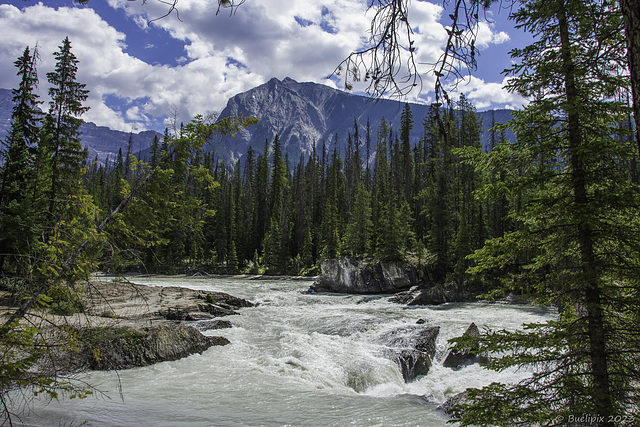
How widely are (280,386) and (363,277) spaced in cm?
2210

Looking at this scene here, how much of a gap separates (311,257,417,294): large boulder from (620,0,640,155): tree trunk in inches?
1078

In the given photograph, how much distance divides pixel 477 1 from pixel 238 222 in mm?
54517

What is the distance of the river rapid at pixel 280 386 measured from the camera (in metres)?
6.46

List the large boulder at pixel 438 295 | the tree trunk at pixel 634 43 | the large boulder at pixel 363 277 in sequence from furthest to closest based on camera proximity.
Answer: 1. the large boulder at pixel 363 277
2. the large boulder at pixel 438 295
3. the tree trunk at pixel 634 43

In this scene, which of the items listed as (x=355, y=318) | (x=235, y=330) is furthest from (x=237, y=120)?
(x=355, y=318)

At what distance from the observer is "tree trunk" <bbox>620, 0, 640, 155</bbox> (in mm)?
2855

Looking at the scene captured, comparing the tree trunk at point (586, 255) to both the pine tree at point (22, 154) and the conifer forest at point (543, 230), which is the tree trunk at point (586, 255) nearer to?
the conifer forest at point (543, 230)

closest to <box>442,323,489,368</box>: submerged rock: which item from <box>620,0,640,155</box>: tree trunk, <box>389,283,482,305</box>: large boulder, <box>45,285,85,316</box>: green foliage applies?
<box>620,0,640,155</box>: tree trunk

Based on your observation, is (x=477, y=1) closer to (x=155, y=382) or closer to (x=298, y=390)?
(x=298, y=390)

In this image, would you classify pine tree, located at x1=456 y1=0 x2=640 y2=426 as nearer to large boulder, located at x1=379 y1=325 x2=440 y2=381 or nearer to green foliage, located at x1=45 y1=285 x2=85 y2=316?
large boulder, located at x1=379 y1=325 x2=440 y2=381

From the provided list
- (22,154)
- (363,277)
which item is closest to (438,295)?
(363,277)

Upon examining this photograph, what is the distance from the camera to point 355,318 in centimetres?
1578

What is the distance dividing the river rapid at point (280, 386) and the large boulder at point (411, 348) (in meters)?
0.23

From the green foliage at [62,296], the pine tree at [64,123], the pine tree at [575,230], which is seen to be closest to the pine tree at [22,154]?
the pine tree at [64,123]
